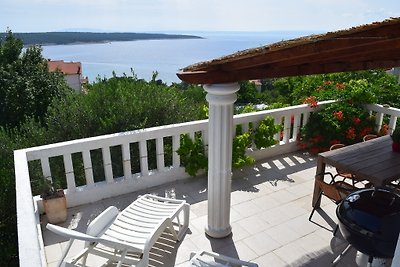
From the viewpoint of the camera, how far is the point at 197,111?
5852mm

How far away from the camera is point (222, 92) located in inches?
115

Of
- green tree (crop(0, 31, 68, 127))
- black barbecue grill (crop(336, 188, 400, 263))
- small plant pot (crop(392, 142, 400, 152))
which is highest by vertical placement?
black barbecue grill (crop(336, 188, 400, 263))

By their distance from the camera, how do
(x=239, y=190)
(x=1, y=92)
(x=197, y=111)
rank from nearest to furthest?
(x=239, y=190)
(x=197, y=111)
(x=1, y=92)

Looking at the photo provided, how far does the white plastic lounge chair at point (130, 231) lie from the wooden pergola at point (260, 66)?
47 cm

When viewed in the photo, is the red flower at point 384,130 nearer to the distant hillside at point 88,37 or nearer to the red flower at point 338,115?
the red flower at point 338,115

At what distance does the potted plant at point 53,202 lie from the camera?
3648mm

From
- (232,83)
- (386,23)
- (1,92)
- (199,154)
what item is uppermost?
(386,23)

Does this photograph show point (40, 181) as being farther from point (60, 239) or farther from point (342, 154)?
point (342, 154)

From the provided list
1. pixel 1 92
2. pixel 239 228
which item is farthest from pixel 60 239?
pixel 1 92

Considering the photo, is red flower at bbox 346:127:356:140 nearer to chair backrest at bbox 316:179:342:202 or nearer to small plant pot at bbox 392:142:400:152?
small plant pot at bbox 392:142:400:152

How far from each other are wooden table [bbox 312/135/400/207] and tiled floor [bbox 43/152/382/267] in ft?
1.22

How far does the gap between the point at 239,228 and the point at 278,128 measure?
2.15m

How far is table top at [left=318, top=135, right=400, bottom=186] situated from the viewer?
3223 millimetres

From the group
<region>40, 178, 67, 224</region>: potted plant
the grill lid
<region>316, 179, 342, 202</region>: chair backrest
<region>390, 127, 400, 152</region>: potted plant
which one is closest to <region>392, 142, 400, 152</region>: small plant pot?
<region>390, 127, 400, 152</region>: potted plant
